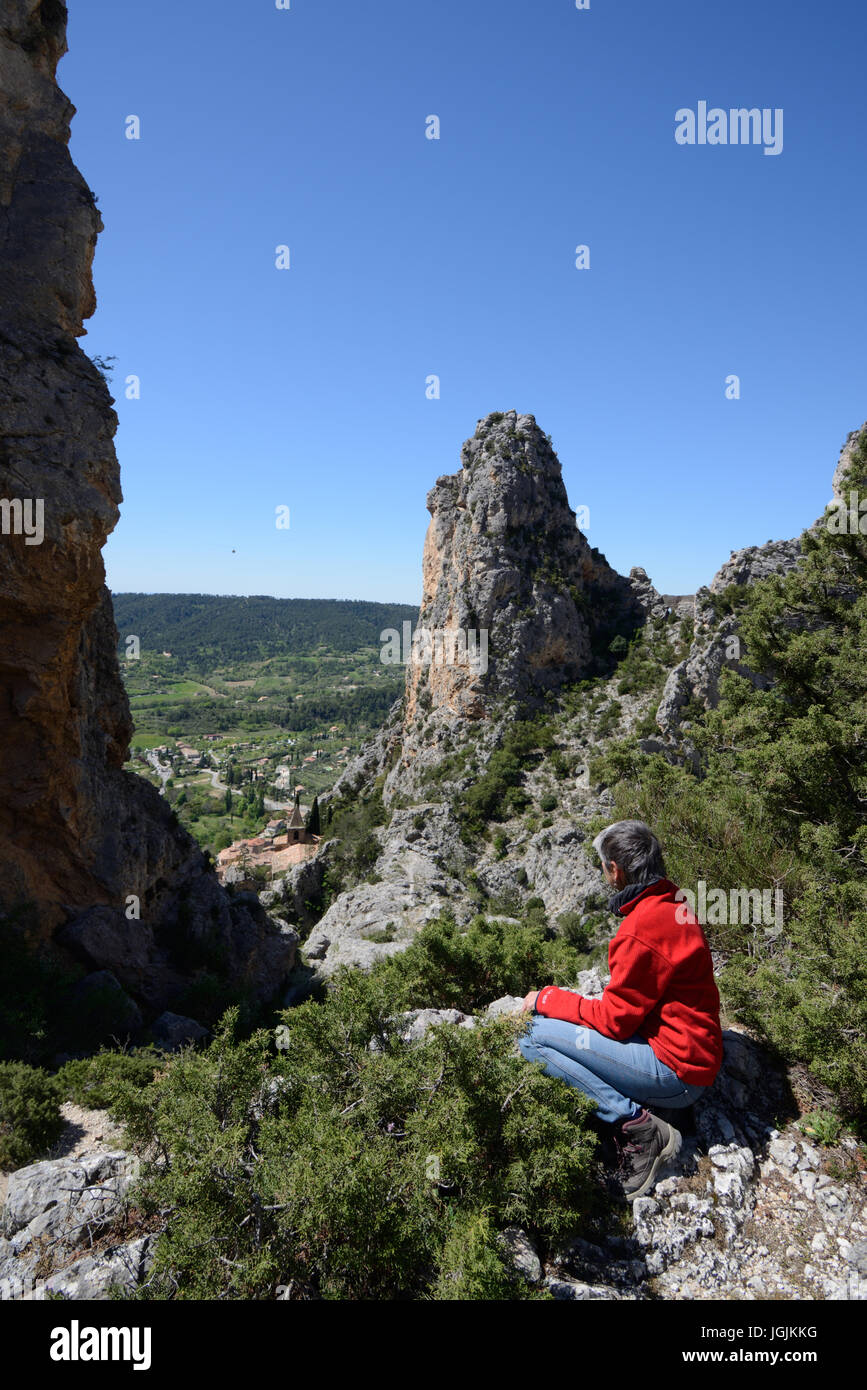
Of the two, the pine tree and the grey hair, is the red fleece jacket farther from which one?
the pine tree

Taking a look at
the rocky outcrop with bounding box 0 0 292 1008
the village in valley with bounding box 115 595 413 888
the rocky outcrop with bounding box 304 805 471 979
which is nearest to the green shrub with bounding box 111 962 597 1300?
the rocky outcrop with bounding box 0 0 292 1008

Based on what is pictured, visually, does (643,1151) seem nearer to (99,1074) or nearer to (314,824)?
(99,1074)

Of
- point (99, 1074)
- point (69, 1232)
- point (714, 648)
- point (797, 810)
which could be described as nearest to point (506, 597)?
point (714, 648)

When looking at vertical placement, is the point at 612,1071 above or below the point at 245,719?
above

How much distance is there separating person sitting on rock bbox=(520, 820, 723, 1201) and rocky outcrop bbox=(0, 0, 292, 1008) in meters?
11.3

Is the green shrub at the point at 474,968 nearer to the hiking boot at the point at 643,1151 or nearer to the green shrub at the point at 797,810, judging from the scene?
the green shrub at the point at 797,810

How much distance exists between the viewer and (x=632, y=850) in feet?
12.5

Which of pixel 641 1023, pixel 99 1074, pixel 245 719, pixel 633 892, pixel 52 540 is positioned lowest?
pixel 245 719

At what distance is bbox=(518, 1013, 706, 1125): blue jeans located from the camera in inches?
143

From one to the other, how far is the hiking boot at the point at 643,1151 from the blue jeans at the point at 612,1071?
7 cm

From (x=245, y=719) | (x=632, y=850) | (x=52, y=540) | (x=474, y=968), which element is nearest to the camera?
(x=632, y=850)

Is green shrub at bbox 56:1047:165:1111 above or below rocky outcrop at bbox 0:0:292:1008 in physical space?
below

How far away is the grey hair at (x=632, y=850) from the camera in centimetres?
374

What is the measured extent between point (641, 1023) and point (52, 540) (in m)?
11.7
